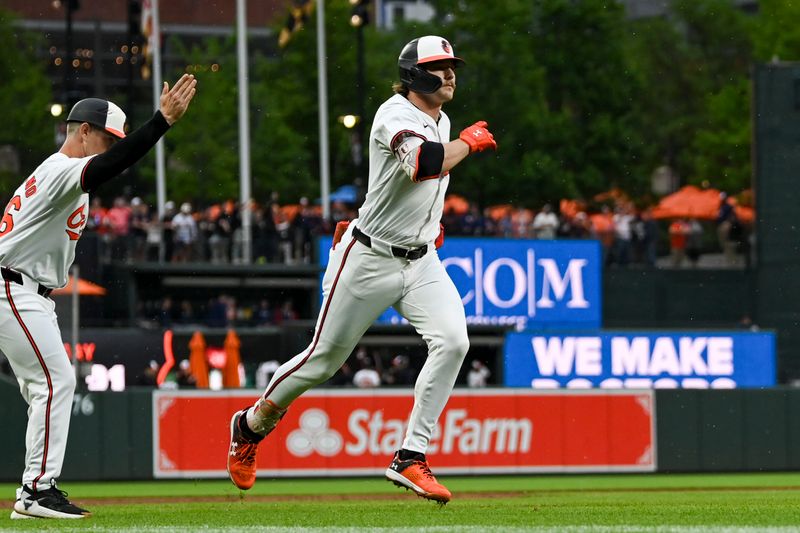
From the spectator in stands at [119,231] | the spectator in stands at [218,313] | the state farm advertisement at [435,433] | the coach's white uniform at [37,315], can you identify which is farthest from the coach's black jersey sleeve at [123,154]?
the spectator in stands at [119,231]

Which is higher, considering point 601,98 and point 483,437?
point 601,98

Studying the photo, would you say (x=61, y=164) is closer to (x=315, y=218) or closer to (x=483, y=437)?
(x=483, y=437)

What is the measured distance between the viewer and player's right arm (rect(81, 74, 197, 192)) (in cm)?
778

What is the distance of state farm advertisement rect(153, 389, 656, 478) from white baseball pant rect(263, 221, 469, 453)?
8.96 metres

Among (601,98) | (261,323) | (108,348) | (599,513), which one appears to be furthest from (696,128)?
(599,513)

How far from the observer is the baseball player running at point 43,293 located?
8.26m

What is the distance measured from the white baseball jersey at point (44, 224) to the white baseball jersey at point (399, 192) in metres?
1.58

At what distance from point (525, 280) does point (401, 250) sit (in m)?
18.9

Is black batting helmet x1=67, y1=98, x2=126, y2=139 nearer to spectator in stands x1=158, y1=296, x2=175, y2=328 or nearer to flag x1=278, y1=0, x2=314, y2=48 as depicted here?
spectator in stands x1=158, y1=296, x2=175, y2=328

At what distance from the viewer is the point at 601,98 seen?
46.3 metres

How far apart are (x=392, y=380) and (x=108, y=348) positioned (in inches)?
217

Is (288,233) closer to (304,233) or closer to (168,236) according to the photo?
(304,233)

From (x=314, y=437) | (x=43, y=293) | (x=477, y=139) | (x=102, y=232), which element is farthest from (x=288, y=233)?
(x=477, y=139)

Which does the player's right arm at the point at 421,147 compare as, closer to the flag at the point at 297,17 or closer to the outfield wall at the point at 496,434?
the outfield wall at the point at 496,434
